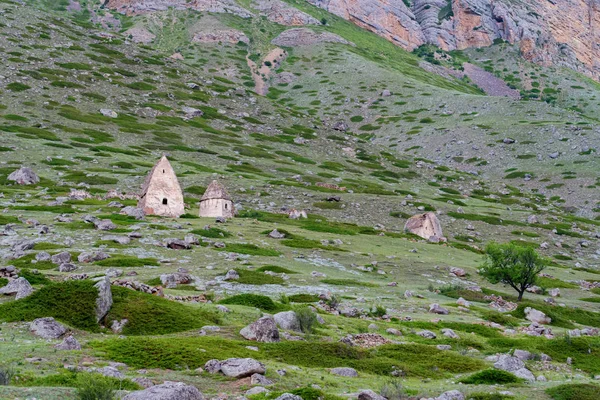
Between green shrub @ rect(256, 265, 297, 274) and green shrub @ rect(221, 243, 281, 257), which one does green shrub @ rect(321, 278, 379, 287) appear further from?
green shrub @ rect(221, 243, 281, 257)

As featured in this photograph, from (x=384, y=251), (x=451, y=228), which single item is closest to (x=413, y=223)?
(x=451, y=228)

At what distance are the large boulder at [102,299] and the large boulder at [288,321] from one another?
5.78m

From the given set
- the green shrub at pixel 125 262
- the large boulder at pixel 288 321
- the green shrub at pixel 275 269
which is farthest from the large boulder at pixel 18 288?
the green shrub at pixel 275 269

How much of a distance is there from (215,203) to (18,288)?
3805 cm

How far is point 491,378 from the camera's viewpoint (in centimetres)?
1620

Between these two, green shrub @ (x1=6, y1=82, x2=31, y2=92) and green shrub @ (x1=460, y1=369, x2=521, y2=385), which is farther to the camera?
green shrub @ (x1=6, y1=82, x2=31, y2=92)

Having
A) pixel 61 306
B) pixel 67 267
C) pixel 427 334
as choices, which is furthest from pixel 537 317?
pixel 67 267

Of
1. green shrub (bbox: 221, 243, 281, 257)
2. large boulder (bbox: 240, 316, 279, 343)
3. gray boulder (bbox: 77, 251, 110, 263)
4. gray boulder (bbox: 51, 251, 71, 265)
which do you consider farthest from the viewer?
green shrub (bbox: 221, 243, 281, 257)

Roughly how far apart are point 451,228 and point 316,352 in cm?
5817

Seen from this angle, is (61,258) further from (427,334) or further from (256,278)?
(427,334)

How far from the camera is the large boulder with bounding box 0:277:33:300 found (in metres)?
18.5

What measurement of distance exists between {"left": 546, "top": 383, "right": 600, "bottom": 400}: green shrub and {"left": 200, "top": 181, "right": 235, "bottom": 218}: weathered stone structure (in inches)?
1748

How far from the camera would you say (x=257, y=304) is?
2362cm

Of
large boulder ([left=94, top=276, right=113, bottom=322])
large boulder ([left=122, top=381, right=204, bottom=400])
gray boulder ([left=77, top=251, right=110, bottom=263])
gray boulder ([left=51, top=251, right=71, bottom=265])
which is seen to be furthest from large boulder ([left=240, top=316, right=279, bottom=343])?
gray boulder ([left=77, top=251, right=110, bottom=263])
